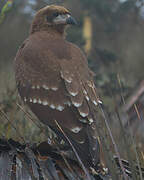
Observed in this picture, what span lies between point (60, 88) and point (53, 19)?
1.28 m

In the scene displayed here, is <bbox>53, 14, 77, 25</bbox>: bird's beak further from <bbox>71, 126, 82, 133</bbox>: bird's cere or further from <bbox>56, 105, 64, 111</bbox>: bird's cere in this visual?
<bbox>71, 126, 82, 133</bbox>: bird's cere

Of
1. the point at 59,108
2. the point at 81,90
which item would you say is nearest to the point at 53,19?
the point at 81,90

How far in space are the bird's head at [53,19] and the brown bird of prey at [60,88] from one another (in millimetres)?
81

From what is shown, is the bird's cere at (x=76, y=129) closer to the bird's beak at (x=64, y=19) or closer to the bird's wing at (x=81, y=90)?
the bird's wing at (x=81, y=90)

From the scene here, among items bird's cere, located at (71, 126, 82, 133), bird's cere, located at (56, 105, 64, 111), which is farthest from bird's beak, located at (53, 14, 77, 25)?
bird's cere, located at (71, 126, 82, 133)

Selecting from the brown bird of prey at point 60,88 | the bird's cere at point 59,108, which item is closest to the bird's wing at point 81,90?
the brown bird of prey at point 60,88

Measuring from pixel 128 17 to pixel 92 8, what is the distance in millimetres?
3274

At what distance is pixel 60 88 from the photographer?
9.27 ft

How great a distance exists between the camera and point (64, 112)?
8.73 ft

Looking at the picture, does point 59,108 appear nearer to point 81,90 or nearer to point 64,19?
point 81,90

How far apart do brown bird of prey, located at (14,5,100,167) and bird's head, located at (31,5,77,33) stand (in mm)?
81

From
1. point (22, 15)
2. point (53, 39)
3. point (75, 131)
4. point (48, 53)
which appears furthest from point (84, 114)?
point (22, 15)

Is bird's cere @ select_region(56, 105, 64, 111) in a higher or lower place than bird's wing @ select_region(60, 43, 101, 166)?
lower

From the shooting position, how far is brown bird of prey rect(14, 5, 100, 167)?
97.6 inches
